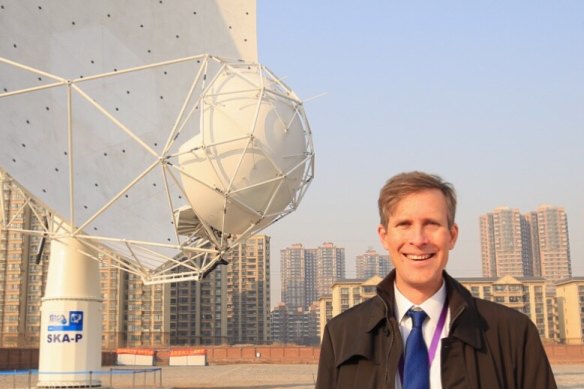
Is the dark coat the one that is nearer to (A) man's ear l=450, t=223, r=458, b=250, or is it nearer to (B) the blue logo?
(A) man's ear l=450, t=223, r=458, b=250

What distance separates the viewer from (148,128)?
25.4 metres

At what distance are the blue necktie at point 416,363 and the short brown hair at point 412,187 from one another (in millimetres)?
550

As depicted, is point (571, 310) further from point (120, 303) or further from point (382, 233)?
point (382, 233)

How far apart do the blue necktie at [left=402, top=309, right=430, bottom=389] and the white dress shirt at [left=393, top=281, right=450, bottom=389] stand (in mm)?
51

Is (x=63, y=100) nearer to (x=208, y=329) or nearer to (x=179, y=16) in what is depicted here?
(x=179, y=16)

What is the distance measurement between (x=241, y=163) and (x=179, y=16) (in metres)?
8.32

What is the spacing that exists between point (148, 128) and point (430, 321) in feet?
74.8

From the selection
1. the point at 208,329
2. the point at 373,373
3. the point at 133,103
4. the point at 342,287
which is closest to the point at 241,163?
the point at 133,103

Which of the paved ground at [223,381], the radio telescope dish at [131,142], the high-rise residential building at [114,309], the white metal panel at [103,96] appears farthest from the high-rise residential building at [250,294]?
the radio telescope dish at [131,142]

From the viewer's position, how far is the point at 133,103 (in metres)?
24.9

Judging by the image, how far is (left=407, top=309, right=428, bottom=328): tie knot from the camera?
3326 mm

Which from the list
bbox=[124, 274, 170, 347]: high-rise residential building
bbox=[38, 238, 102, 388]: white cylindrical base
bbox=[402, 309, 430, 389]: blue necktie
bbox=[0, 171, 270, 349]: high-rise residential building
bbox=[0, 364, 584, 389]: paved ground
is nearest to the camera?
bbox=[402, 309, 430, 389]: blue necktie

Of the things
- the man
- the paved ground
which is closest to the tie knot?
the man

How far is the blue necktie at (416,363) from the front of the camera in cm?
325
